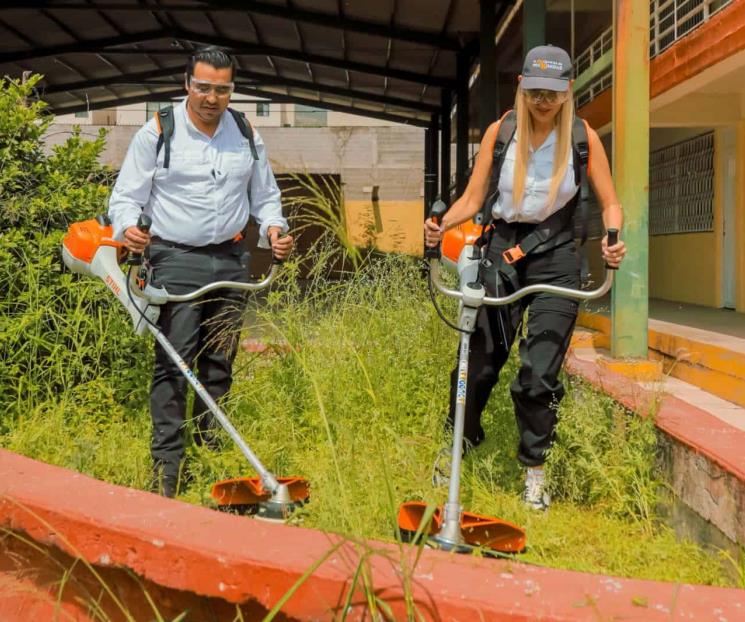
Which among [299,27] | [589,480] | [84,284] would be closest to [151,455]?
[84,284]

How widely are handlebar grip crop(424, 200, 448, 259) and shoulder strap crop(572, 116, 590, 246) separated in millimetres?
623

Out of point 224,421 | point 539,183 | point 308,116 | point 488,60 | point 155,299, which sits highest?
point 308,116

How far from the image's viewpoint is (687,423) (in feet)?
11.2

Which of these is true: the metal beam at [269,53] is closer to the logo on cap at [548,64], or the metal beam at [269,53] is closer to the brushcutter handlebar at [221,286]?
the brushcutter handlebar at [221,286]

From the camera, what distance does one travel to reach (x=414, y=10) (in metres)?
14.5

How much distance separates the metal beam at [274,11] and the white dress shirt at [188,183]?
474 inches

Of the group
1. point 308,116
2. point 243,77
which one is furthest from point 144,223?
point 308,116

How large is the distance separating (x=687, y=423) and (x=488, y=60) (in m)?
11.2

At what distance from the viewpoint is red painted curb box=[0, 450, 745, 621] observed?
157cm

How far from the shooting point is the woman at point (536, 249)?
3287 mm

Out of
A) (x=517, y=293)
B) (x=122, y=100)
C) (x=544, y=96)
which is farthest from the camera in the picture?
(x=122, y=100)

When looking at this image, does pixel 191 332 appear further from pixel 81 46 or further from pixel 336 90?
pixel 336 90

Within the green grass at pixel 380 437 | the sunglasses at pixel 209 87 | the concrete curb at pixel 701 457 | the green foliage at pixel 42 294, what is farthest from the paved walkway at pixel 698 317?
the sunglasses at pixel 209 87

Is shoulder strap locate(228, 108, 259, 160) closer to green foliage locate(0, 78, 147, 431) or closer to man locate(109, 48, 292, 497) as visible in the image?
man locate(109, 48, 292, 497)
